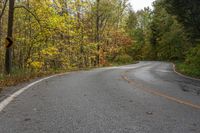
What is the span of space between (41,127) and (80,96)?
11.3 ft

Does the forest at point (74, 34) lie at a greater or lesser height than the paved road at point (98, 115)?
greater

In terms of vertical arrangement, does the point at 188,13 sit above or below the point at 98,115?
above

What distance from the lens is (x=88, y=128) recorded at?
15.2 ft

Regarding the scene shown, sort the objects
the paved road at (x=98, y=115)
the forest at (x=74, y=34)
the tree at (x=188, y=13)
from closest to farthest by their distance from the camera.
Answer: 1. the paved road at (x=98, y=115)
2. the tree at (x=188, y=13)
3. the forest at (x=74, y=34)

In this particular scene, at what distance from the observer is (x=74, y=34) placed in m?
30.8

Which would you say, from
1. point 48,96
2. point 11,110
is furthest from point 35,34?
point 11,110

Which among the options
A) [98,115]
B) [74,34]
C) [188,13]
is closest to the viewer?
[98,115]

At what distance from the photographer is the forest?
18938 mm

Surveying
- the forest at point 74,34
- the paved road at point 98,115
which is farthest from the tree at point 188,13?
the paved road at point 98,115

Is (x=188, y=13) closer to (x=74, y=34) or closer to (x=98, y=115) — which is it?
(x=74, y=34)

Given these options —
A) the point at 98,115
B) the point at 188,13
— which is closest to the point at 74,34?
the point at 188,13

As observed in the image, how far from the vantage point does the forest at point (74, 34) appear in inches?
746

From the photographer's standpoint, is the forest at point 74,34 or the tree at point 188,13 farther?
the forest at point 74,34

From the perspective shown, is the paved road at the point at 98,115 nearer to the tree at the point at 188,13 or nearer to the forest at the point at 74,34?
the forest at the point at 74,34
